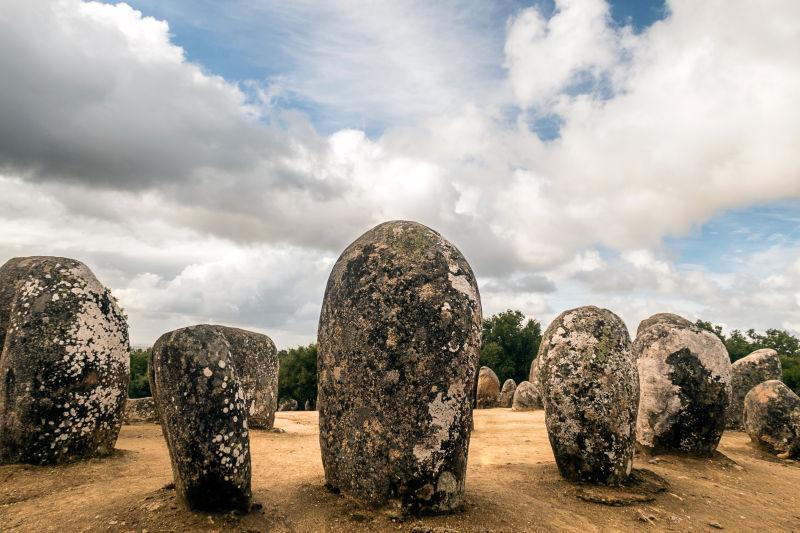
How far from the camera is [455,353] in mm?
6211

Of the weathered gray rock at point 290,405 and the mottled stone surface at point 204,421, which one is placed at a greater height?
the mottled stone surface at point 204,421

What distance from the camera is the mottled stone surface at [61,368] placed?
338 inches

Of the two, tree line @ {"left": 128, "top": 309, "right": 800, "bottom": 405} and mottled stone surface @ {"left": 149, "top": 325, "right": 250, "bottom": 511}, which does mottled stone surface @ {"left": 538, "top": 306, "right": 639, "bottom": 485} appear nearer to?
mottled stone surface @ {"left": 149, "top": 325, "right": 250, "bottom": 511}

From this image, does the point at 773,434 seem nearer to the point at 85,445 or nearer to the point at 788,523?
the point at 788,523

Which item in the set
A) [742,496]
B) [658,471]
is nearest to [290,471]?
[658,471]

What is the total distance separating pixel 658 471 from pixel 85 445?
10787 millimetres

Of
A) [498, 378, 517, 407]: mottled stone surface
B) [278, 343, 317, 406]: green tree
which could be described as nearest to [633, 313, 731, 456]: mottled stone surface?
[498, 378, 517, 407]: mottled stone surface

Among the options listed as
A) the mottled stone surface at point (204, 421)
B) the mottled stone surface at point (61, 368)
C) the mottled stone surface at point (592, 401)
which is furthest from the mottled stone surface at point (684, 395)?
the mottled stone surface at point (61, 368)

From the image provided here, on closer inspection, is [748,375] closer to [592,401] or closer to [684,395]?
[684,395]

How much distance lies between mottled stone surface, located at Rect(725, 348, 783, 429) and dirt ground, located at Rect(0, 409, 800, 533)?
18.7 feet

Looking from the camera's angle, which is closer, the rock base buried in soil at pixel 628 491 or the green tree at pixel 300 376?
the rock base buried in soil at pixel 628 491

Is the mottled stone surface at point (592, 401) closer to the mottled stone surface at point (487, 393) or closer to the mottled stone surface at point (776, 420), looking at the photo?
the mottled stone surface at point (776, 420)

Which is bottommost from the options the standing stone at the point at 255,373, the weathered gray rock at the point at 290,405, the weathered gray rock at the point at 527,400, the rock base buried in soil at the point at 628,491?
the rock base buried in soil at the point at 628,491

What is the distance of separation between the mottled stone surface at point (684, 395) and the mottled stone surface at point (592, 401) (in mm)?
3488
